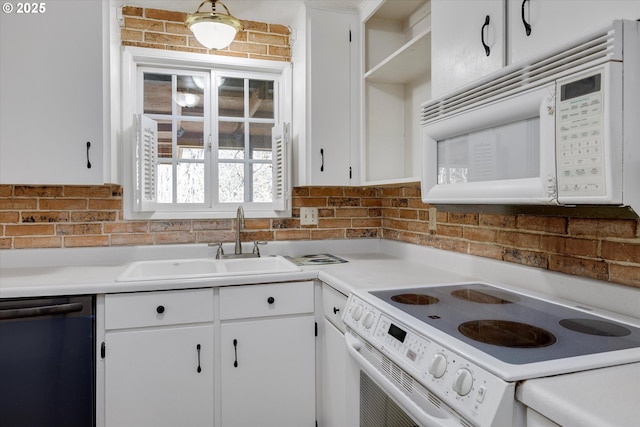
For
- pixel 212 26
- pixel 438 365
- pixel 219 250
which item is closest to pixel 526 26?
pixel 438 365

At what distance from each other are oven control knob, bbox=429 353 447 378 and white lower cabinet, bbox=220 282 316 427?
3.48ft

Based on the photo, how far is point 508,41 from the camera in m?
1.17

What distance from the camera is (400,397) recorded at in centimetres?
102

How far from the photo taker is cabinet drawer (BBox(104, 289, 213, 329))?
1688 mm

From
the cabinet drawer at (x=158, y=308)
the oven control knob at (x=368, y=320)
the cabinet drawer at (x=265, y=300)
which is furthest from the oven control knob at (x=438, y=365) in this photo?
the cabinet drawer at (x=158, y=308)

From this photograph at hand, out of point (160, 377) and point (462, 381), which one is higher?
point (462, 381)

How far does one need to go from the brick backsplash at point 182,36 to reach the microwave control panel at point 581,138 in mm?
1938

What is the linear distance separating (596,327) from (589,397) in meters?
0.44

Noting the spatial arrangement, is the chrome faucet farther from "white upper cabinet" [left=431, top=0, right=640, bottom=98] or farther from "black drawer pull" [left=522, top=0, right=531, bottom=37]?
"black drawer pull" [left=522, top=0, right=531, bottom=37]

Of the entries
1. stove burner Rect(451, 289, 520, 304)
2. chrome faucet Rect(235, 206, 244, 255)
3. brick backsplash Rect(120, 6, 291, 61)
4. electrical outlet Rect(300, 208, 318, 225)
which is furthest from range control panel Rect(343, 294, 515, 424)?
brick backsplash Rect(120, 6, 291, 61)

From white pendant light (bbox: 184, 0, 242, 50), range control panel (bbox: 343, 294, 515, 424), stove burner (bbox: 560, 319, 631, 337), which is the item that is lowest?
range control panel (bbox: 343, 294, 515, 424)

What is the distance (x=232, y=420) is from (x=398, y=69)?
6.17 ft

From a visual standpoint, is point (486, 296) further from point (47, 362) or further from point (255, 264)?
point (47, 362)

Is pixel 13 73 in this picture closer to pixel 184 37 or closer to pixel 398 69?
pixel 184 37
